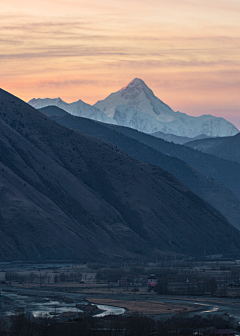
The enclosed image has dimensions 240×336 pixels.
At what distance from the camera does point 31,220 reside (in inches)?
6280

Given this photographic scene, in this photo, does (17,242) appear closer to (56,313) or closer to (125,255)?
(125,255)

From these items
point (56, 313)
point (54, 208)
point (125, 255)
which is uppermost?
point (54, 208)

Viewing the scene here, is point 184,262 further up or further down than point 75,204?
further down

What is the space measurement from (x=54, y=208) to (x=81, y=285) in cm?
5734

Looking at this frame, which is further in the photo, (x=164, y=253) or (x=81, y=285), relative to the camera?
(x=164, y=253)

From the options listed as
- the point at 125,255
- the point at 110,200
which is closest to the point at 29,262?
the point at 125,255

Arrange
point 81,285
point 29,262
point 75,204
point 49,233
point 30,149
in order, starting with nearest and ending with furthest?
point 81,285 → point 29,262 → point 49,233 → point 75,204 → point 30,149

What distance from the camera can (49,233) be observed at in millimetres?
157875

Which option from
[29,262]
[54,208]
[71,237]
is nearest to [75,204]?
[54,208]

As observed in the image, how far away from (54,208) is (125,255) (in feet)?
77.9

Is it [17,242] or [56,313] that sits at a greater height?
[17,242]

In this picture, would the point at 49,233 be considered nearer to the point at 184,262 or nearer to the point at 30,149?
the point at 184,262

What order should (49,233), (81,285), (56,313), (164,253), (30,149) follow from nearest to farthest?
(56,313)
(81,285)
(49,233)
(164,253)
(30,149)

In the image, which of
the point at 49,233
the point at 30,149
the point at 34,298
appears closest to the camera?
the point at 34,298
